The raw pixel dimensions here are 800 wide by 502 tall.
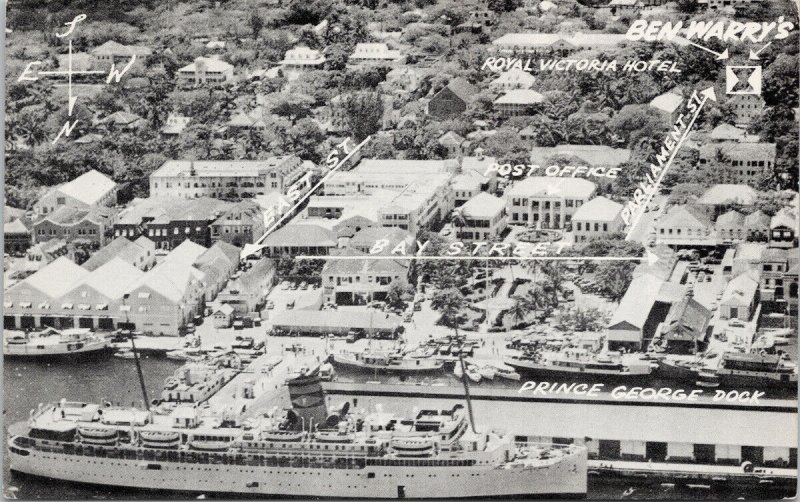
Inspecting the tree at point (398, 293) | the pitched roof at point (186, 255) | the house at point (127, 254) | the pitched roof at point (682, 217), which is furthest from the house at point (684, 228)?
the house at point (127, 254)

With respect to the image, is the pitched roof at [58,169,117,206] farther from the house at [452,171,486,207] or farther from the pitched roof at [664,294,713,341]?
the pitched roof at [664,294,713,341]

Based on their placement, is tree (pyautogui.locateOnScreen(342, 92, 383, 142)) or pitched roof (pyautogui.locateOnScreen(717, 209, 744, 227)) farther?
tree (pyautogui.locateOnScreen(342, 92, 383, 142))

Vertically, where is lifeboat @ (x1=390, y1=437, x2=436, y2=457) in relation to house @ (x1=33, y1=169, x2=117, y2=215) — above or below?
below

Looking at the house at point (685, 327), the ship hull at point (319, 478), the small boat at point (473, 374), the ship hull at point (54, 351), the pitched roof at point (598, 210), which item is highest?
the pitched roof at point (598, 210)

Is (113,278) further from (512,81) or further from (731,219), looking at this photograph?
(731,219)

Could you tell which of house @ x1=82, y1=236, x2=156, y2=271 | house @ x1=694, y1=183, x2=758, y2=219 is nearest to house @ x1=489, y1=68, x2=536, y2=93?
house @ x1=694, y1=183, x2=758, y2=219

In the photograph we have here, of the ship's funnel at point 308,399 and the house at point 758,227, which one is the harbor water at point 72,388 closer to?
the ship's funnel at point 308,399
